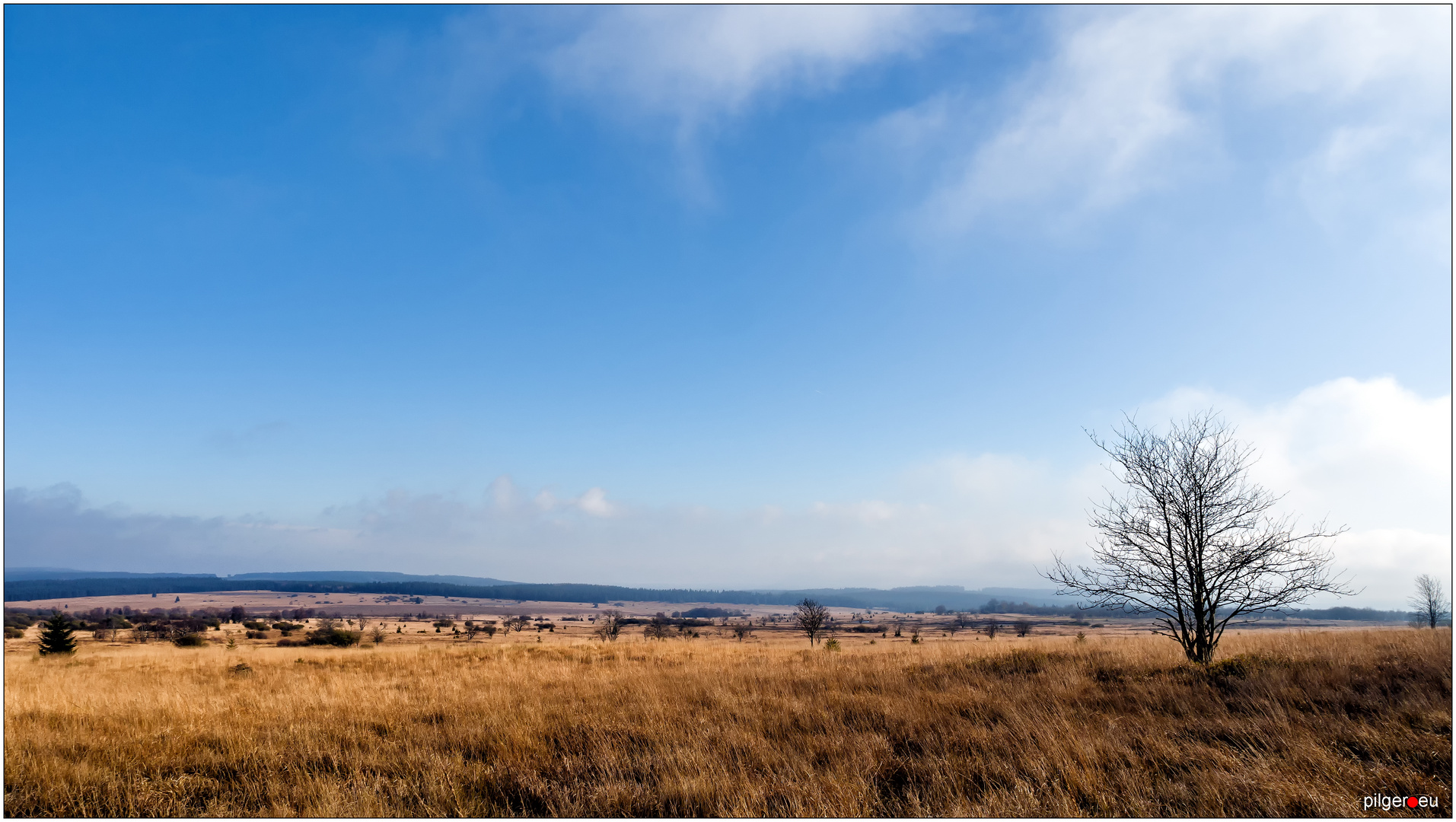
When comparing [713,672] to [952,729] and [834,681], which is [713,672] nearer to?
[834,681]

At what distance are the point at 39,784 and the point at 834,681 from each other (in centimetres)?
1318

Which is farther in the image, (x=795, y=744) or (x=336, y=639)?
(x=336, y=639)

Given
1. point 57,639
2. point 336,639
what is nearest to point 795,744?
point 57,639

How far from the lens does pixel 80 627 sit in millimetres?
80250

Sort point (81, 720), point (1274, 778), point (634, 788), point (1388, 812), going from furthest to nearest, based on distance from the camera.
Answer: point (81, 720) < point (634, 788) < point (1274, 778) < point (1388, 812)

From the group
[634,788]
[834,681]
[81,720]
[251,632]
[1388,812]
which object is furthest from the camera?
[251,632]

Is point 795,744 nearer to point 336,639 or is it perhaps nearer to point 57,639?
point 57,639

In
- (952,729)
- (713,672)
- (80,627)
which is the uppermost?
(952,729)

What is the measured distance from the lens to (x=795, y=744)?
31.6ft

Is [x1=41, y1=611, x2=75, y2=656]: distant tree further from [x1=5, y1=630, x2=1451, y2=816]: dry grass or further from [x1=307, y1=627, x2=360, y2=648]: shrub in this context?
[x1=5, y1=630, x2=1451, y2=816]: dry grass

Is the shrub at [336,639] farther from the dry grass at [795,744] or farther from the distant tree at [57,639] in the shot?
the dry grass at [795,744]

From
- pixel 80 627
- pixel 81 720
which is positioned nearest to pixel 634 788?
pixel 81 720

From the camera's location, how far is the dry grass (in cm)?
740

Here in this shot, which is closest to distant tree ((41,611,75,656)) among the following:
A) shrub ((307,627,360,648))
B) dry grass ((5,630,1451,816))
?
shrub ((307,627,360,648))
